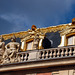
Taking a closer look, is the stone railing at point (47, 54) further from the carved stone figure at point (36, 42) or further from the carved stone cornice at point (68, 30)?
the carved stone cornice at point (68, 30)

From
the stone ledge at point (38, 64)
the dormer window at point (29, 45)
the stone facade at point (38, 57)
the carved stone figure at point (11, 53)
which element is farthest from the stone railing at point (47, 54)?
the dormer window at point (29, 45)

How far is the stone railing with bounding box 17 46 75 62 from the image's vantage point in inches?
913

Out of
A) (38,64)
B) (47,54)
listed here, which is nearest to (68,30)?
(47,54)

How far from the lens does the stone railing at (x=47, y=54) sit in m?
23.2

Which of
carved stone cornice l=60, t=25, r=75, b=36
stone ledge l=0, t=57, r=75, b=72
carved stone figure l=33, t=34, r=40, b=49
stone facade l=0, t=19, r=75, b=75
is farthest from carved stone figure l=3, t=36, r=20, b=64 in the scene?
carved stone cornice l=60, t=25, r=75, b=36

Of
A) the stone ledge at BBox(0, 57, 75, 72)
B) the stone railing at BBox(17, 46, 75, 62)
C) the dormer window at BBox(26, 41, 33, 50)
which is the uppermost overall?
the dormer window at BBox(26, 41, 33, 50)

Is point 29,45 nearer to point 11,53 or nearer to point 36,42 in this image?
point 36,42

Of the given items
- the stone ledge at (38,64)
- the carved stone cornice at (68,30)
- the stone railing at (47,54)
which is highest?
the carved stone cornice at (68,30)

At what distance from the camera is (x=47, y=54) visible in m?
23.9

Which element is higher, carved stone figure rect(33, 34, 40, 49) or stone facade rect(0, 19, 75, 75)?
carved stone figure rect(33, 34, 40, 49)

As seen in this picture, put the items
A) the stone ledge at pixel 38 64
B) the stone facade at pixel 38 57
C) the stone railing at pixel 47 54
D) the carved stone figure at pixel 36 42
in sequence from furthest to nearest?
the carved stone figure at pixel 36 42 → the stone railing at pixel 47 54 → the stone facade at pixel 38 57 → the stone ledge at pixel 38 64

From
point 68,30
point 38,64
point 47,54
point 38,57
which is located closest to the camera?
point 38,64

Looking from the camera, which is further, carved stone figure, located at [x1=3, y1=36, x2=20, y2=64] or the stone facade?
carved stone figure, located at [x1=3, y1=36, x2=20, y2=64]

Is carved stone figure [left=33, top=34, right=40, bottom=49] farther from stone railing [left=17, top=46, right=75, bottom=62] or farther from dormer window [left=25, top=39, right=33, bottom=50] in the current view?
dormer window [left=25, top=39, right=33, bottom=50]
